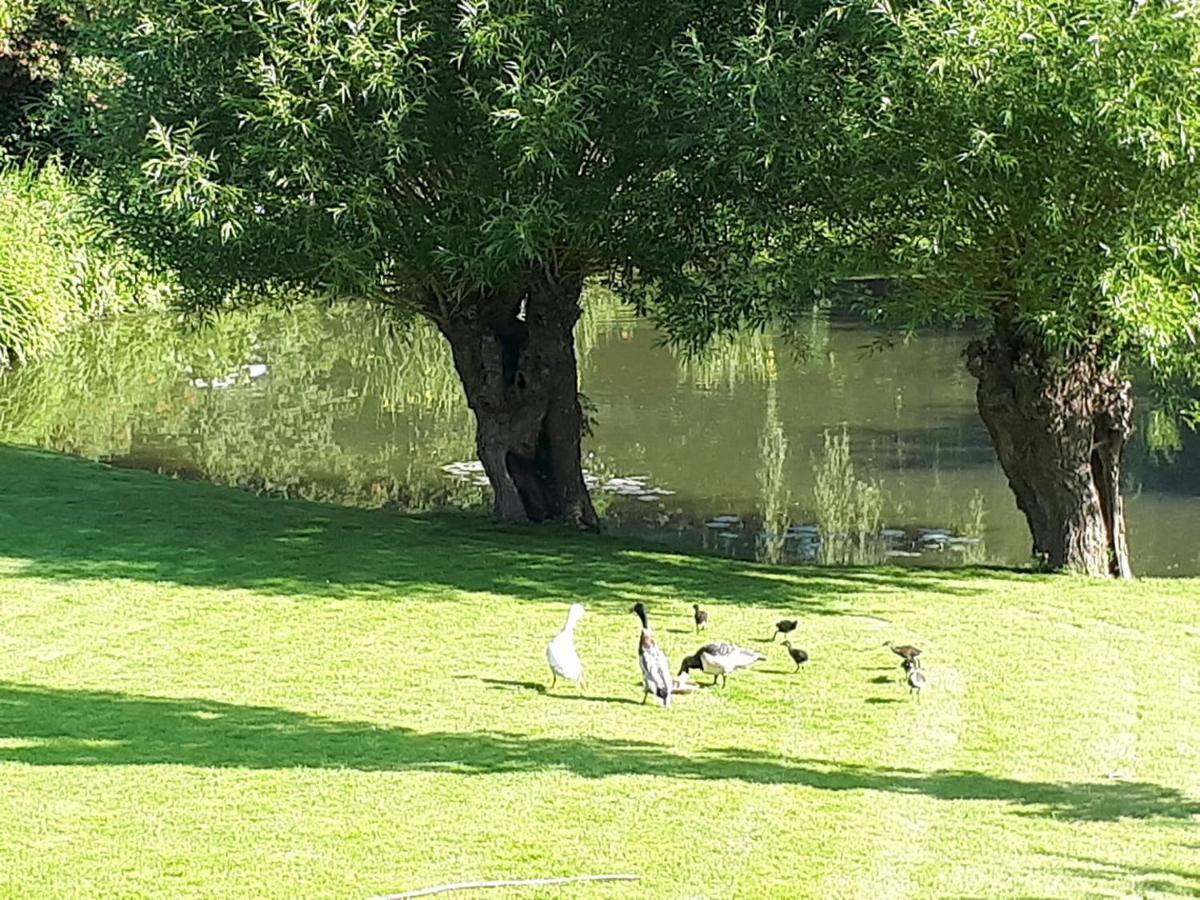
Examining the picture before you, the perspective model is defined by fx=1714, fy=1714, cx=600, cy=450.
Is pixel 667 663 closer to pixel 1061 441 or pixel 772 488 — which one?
pixel 1061 441

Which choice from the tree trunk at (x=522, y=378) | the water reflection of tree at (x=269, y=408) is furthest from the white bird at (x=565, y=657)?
the water reflection of tree at (x=269, y=408)

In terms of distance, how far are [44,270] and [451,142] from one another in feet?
65.1

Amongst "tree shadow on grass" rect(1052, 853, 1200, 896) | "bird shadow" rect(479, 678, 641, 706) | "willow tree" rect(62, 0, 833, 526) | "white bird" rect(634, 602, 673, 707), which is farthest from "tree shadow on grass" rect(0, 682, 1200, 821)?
"willow tree" rect(62, 0, 833, 526)

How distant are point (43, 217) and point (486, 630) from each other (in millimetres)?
24695

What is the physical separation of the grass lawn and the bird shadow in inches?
1.1

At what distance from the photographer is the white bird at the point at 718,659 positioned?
426 inches

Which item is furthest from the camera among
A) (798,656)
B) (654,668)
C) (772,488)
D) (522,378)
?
(772,488)

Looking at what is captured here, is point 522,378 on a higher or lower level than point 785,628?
higher

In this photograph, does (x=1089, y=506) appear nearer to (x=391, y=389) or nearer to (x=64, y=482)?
(x=64, y=482)

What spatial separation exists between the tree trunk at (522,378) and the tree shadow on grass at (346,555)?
787 millimetres

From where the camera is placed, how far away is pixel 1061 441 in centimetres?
1631

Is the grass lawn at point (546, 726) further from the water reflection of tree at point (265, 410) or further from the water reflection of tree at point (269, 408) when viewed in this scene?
the water reflection of tree at point (265, 410)

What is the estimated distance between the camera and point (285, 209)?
52.1 ft

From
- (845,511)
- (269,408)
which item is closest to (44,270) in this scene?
(269,408)
